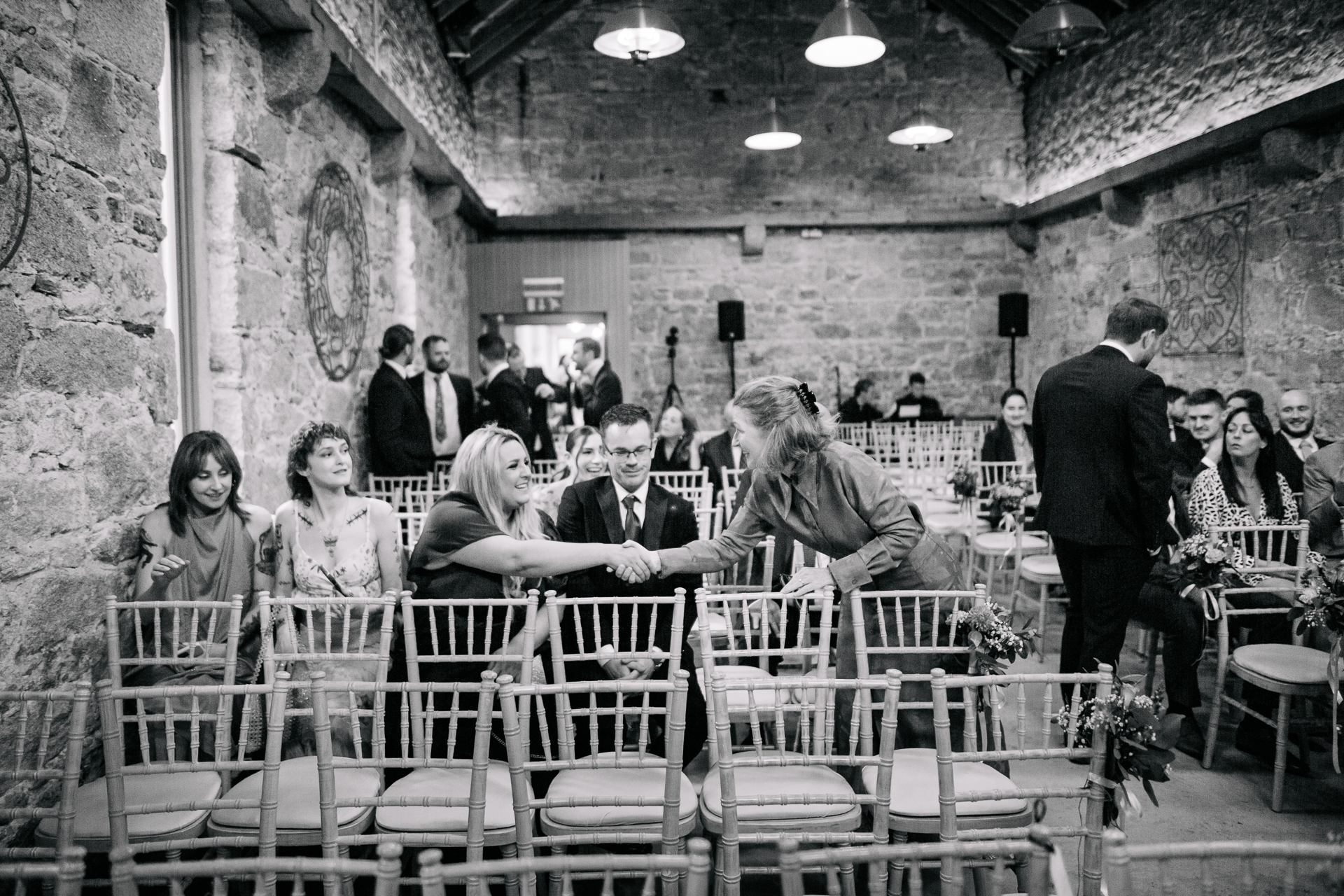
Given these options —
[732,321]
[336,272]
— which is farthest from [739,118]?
[336,272]

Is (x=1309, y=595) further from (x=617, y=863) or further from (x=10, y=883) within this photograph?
(x=10, y=883)

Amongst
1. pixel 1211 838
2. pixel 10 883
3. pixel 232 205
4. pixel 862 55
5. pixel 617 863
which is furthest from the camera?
pixel 862 55

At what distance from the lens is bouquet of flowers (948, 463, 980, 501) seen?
17.4 feet

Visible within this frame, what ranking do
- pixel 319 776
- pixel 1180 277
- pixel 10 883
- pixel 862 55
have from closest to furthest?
pixel 10 883 < pixel 319 776 < pixel 862 55 < pixel 1180 277

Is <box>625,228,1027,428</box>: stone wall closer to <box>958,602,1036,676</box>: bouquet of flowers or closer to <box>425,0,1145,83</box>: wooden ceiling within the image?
<box>425,0,1145,83</box>: wooden ceiling

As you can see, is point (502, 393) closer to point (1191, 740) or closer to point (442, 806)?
point (1191, 740)

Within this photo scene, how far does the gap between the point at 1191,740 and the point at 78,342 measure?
4.00m

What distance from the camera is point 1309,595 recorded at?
2.96 m

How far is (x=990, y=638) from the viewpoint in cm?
250

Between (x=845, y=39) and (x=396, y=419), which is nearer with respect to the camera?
(x=845, y=39)

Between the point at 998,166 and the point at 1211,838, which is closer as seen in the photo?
the point at 1211,838

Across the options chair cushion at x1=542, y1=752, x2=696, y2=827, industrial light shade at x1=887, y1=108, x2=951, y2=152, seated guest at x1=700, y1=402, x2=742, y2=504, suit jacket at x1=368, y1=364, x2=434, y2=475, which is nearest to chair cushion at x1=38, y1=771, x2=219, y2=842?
chair cushion at x1=542, y1=752, x2=696, y2=827

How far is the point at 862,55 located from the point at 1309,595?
420cm

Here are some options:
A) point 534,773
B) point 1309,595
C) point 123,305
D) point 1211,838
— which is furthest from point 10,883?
point 1309,595
